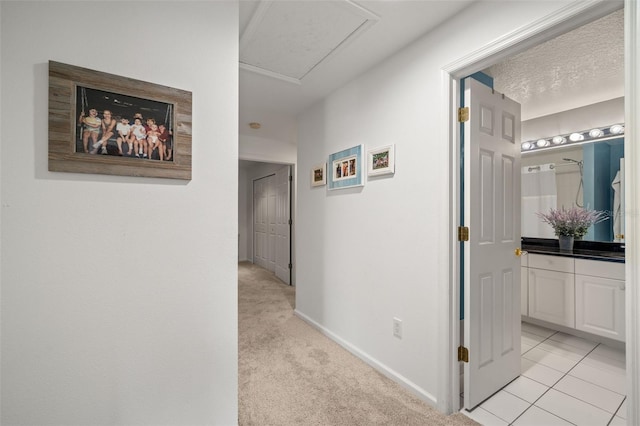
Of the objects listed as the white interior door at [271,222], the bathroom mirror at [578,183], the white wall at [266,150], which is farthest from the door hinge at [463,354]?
the white interior door at [271,222]

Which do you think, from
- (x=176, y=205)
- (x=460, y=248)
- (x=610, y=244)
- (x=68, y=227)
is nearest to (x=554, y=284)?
(x=610, y=244)

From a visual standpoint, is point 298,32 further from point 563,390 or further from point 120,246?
point 563,390

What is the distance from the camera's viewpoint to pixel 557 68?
7.50 feet

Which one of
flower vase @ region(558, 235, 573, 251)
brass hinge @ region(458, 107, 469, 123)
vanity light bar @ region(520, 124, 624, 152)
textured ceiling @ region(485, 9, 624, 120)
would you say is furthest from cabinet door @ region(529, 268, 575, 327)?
brass hinge @ region(458, 107, 469, 123)

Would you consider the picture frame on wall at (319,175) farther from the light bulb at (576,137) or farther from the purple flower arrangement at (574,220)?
the light bulb at (576,137)

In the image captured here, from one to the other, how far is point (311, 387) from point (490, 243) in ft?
5.14

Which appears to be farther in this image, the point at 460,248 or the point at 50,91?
the point at 460,248

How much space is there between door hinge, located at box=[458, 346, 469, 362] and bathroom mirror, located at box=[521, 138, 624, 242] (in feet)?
7.79

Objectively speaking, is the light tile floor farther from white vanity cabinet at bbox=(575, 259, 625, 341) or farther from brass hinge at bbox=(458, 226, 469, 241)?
brass hinge at bbox=(458, 226, 469, 241)

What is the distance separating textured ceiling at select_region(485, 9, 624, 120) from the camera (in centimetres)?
185

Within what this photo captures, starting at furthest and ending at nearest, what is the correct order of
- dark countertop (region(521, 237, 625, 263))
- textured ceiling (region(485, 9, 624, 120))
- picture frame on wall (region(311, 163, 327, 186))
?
picture frame on wall (region(311, 163, 327, 186)) → dark countertop (region(521, 237, 625, 263)) → textured ceiling (region(485, 9, 624, 120))

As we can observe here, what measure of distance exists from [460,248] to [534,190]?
246 centimetres

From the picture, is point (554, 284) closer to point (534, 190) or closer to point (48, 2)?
point (534, 190)

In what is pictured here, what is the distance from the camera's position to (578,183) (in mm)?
3027
